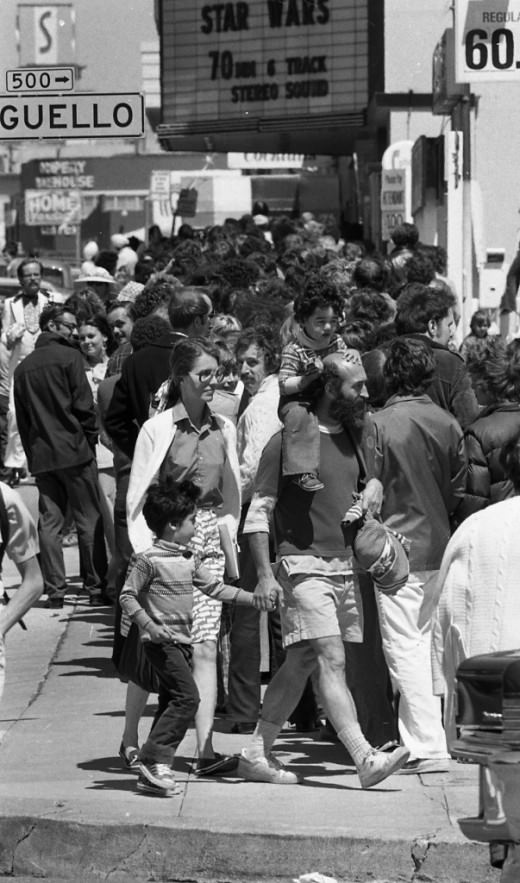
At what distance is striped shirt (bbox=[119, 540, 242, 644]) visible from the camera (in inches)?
277

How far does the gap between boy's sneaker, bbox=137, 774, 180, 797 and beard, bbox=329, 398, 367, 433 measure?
63.5 inches

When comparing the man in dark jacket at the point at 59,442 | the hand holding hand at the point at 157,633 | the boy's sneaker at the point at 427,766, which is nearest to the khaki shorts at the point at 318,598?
the hand holding hand at the point at 157,633

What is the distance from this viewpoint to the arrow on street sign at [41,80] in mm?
12328

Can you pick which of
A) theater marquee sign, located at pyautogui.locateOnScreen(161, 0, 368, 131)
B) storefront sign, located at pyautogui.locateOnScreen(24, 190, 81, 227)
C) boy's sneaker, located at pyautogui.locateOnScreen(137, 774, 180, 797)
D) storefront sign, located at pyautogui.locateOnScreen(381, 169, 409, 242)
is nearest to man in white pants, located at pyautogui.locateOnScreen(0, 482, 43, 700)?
boy's sneaker, located at pyautogui.locateOnScreen(137, 774, 180, 797)

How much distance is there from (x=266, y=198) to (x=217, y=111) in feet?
63.9

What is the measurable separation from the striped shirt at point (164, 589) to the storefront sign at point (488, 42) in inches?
231

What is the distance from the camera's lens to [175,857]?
6.36 meters

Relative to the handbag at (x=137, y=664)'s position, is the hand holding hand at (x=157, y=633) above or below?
above

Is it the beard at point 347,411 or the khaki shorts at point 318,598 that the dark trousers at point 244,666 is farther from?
the beard at point 347,411

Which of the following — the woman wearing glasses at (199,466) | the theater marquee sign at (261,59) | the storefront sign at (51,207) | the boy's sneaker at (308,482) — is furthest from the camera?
the storefront sign at (51,207)

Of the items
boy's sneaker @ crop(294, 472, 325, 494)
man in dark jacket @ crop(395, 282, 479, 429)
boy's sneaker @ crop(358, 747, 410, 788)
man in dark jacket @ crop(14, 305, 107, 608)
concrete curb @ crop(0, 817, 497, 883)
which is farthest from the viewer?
man in dark jacket @ crop(14, 305, 107, 608)

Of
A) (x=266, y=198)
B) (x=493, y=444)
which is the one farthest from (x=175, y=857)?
(x=266, y=198)

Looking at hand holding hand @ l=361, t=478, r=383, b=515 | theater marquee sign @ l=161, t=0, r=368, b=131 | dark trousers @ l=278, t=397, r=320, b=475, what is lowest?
hand holding hand @ l=361, t=478, r=383, b=515

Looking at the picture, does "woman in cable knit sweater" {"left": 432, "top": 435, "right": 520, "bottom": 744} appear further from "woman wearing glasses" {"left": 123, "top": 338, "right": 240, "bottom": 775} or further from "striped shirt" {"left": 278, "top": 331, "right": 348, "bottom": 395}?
"woman wearing glasses" {"left": 123, "top": 338, "right": 240, "bottom": 775}
